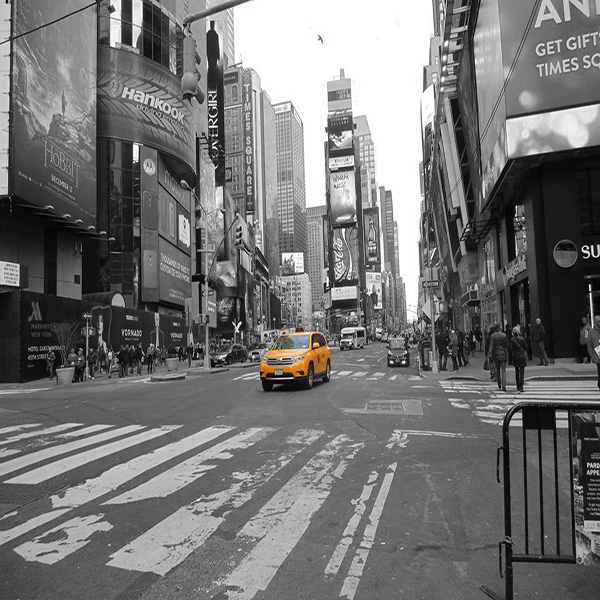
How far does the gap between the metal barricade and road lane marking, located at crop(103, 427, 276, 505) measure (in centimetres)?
359

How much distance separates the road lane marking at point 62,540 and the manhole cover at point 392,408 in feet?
23.0

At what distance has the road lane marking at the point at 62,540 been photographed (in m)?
4.02

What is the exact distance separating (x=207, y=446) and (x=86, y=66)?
3790 centimetres

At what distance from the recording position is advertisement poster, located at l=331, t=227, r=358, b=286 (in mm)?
161750

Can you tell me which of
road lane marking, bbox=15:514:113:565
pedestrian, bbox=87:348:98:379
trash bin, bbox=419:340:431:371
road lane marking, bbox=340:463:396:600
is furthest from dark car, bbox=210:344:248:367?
road lane marking, bbox=15:514:113:565

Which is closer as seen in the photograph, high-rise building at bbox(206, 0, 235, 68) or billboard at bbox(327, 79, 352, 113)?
high-rise building at bbox(206, 0, 235, 68)

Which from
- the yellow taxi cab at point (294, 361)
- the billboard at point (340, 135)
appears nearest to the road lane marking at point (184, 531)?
the yellow taxi cab at point (294, 361)

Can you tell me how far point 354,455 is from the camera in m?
7.06

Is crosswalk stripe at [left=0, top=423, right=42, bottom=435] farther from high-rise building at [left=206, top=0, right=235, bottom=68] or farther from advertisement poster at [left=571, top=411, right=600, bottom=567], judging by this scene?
high-rise building at [left=206, top=0, right=235, bottom=68]

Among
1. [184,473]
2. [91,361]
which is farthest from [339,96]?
[184,473]

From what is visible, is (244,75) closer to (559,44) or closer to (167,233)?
(167,233)

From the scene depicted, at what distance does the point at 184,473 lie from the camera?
630cm

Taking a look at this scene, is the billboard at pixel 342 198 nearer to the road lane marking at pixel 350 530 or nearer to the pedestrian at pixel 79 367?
the pedestrian at pixel 79 367

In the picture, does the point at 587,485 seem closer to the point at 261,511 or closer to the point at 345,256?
the point at 261,511
